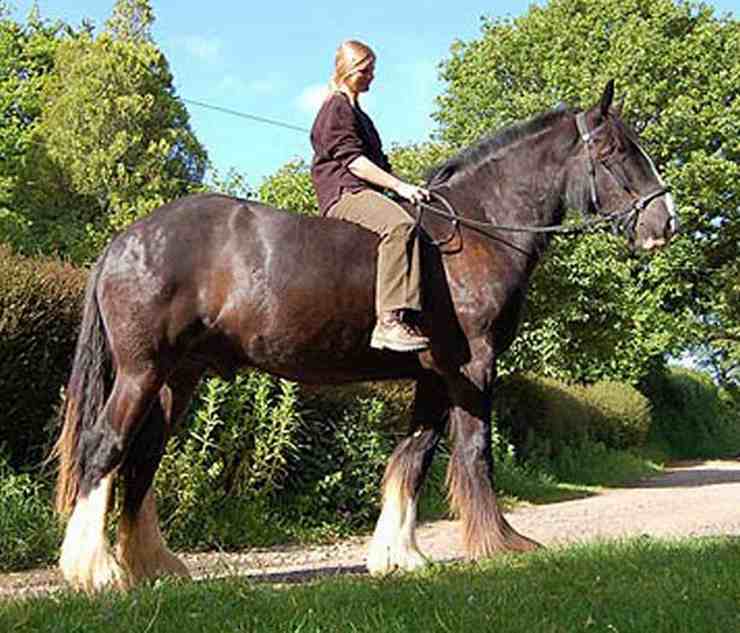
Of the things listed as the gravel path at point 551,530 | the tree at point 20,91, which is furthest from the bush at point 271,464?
the tree at point 20,91

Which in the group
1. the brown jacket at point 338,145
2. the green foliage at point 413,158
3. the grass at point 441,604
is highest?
the green foliage at point 413,158

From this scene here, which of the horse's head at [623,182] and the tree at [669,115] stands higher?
the tree at [669,115]

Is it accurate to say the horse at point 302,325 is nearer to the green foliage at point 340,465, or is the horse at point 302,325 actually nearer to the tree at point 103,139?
the green foliage at point 340,465

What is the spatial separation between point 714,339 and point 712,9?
11281mm

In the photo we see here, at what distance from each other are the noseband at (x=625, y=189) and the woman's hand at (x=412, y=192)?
48.0 inches

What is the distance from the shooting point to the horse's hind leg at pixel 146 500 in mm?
6145

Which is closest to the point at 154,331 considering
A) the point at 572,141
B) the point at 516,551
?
the point at 516,551

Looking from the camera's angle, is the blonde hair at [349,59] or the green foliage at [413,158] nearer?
the blonde hair at [349,59]

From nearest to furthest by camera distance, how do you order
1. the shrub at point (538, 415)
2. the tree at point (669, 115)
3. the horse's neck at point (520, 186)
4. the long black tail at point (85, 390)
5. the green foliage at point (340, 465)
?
the long black tail at point (85, 390)
the horse's neck at point (520, 186)
the green foliage at point (340, 465)
the shrub at point (538, 415)
the tree at point (669, 115)

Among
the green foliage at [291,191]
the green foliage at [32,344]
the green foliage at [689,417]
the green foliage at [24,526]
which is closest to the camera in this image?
the green foliage at [24,526]

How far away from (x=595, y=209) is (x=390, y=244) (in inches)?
65.9

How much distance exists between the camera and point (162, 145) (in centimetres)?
2848

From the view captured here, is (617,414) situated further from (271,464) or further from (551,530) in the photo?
(271,464)

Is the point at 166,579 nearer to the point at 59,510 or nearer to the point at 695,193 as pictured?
the point at 59,510
